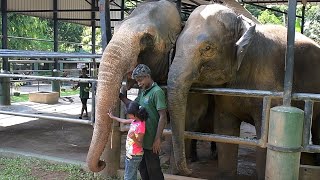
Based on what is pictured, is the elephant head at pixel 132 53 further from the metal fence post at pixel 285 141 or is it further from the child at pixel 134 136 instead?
the metal fence post at pixel 285 141

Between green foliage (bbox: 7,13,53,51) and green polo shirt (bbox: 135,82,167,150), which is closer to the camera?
green polo shirt (bbox: 135,82,167,150)

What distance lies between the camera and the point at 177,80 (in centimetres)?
390

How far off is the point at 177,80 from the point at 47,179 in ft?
7.02

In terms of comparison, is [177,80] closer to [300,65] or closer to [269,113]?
[269,113]

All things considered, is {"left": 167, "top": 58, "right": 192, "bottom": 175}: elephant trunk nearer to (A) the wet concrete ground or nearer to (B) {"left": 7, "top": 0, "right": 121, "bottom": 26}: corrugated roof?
(A) the wet concrete ground

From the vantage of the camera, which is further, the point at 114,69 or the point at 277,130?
the point at 114,69

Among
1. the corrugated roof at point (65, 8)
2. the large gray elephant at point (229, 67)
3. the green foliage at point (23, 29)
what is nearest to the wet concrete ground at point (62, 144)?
the large gray elephant at point (229, 67)

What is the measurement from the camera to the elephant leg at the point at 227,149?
15.9 feet

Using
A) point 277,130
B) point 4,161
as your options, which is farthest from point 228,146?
point 4,161

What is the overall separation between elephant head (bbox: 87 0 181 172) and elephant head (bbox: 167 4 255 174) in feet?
0.90

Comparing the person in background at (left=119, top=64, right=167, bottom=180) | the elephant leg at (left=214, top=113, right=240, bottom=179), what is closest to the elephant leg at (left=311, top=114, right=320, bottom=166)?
the elephant leg at (left=214, top=113, right=240, bottom=179)

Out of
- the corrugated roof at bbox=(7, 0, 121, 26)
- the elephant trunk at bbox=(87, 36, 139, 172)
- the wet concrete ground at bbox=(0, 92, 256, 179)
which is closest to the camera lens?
the elephant trunk at bbox=(87, 36, 139, 172)

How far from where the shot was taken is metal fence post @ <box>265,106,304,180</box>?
11.7ft

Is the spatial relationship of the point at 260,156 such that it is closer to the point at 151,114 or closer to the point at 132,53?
the point at 151,114
